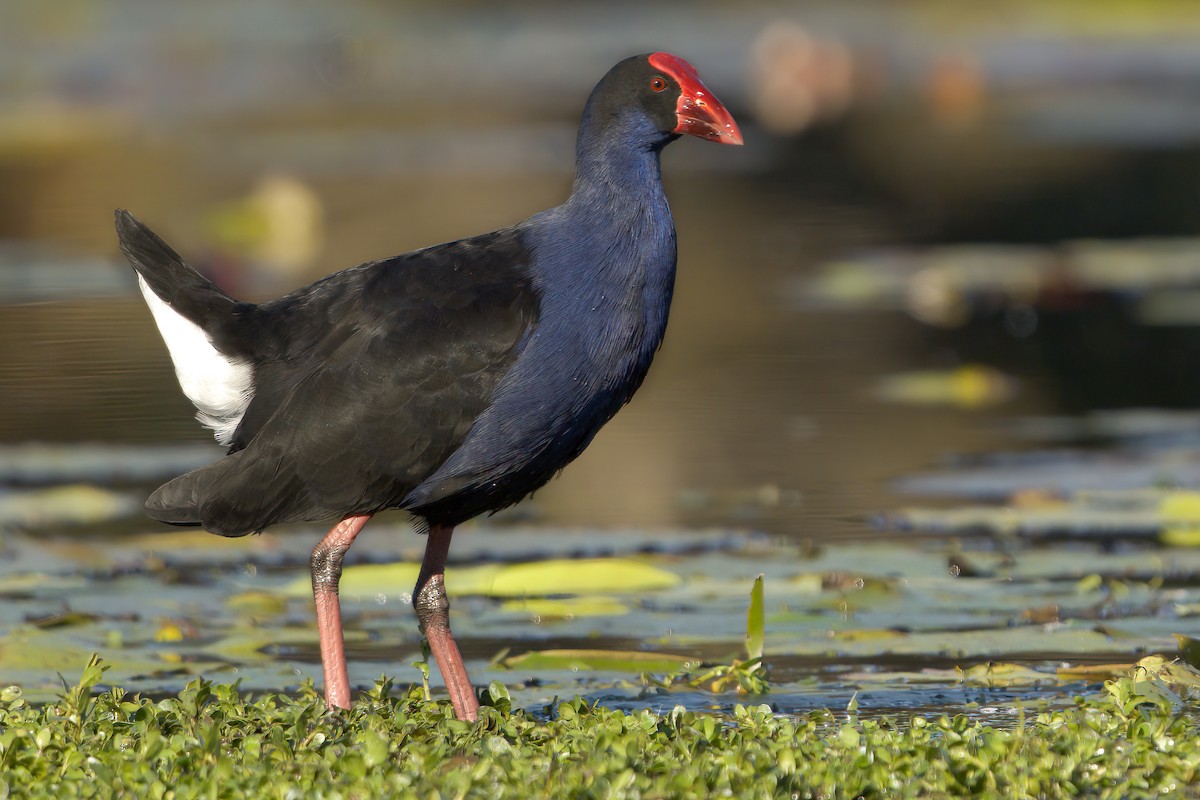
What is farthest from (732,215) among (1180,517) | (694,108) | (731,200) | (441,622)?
(441,622)

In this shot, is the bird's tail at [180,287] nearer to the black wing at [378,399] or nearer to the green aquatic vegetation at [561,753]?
the black wing at [378,399]

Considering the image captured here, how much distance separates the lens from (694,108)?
16.1 ft

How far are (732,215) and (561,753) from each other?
9919 millimetres

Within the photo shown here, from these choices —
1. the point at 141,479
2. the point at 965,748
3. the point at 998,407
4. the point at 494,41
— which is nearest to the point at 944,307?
the point at 998,407

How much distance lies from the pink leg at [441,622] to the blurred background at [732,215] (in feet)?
5.46

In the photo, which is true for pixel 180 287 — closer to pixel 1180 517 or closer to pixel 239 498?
pixel 239 498

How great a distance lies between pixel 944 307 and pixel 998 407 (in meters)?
2.14

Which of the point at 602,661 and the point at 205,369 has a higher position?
the point at 205,369

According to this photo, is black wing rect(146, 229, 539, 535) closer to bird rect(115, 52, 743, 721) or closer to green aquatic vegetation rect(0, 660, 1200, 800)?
bird rect(115, 52, 743, 721)

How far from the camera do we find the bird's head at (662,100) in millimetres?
4895

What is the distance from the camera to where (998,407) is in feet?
26.6

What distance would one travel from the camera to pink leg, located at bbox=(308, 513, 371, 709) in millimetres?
4566

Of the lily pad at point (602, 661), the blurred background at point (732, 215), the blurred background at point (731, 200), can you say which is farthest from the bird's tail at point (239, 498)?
the blurred background at point (731, 200)

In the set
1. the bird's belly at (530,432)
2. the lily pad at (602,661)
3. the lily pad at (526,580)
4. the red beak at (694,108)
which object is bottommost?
the lily pad at (602,661)
